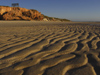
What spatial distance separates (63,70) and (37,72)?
0.33 metres

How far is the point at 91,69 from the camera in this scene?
1193 mm

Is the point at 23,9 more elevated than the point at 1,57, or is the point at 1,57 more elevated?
the point at 23,9

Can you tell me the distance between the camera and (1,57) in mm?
1523

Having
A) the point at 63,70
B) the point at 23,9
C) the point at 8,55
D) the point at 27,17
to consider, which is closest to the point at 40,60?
the point at 63,70

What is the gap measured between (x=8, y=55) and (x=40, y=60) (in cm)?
59

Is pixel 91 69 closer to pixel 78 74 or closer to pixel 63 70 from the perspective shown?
pixel 78 74

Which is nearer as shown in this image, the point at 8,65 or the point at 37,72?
the point at 37,72

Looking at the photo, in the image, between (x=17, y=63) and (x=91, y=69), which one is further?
(x=17, y=63)

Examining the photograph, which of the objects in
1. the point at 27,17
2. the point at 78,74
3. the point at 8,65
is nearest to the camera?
the point at 78,74

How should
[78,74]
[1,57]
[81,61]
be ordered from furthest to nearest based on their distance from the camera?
[1,57] < [81,61] < [78,74]

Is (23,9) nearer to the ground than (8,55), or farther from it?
farther from it

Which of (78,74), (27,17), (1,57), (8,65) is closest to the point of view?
(78,74)

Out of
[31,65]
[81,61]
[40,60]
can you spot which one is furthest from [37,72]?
[81,61]

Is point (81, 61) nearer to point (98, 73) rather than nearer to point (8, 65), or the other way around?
point (98, 73)
